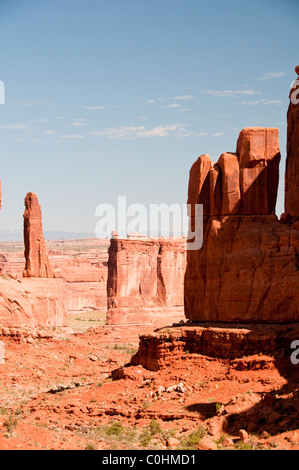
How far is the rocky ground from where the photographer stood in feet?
74.2

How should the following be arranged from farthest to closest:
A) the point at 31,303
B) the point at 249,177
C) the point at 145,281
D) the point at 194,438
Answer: the point at 145,281
the point at 31,303
the point at 249,177
the point at 194,438

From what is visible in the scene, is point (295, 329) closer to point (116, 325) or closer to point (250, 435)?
point (250, 435)

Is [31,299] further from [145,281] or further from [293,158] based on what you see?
[145,281]

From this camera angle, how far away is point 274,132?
31.9 m

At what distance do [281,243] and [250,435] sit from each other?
367 inches

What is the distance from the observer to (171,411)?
2702 cm

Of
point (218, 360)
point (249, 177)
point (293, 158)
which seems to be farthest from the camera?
point (249, 177)

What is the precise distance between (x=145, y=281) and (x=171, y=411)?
186 ft

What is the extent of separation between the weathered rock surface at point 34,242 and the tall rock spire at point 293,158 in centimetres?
2441

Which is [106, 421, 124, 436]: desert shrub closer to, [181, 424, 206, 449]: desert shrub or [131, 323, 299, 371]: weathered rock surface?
[181, 424, 206, 449]: desert shrub

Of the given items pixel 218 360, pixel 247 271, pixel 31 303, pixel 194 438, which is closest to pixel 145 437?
pixel 194 438

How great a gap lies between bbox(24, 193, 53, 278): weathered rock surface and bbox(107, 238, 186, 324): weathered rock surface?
2818 cm

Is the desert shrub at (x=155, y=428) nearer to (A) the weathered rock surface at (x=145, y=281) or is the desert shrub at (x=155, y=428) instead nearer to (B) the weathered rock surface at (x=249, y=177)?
(B) the weathered rock surface at (x=249, y=177)
